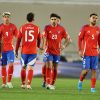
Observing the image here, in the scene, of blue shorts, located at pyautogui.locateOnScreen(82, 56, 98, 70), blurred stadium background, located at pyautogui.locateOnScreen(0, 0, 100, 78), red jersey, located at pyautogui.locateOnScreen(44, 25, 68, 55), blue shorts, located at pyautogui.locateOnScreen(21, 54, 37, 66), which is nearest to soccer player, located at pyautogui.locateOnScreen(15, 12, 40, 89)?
blue shorts, located at pyautogui.locateOnScreen(21, 54, 37, 66)

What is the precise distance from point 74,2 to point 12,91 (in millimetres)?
14182

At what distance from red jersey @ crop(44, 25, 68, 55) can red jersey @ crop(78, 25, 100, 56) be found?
121cm

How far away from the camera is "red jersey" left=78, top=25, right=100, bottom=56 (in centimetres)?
1490

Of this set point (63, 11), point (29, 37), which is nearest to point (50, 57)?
point (29, 37)

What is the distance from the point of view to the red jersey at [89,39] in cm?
1490

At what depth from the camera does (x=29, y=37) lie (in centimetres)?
1541

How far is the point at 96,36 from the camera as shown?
49.2ft

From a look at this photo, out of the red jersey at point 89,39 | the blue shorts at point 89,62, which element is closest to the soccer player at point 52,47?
the red jersey at point 89,39

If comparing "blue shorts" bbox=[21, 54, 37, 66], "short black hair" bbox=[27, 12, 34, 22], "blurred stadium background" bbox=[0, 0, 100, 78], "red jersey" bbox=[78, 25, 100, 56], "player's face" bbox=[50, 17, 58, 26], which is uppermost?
"blurred stadium background" bbox=[0, 0, 100, 78]

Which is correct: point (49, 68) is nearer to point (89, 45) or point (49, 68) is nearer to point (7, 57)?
point (7, 57)

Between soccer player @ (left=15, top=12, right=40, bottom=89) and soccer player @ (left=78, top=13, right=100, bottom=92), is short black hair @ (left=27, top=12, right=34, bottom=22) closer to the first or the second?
soccer player @ (left=15, top=12, right=40, bottom=89)

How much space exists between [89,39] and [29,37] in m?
1.52

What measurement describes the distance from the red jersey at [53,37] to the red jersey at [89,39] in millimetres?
1207

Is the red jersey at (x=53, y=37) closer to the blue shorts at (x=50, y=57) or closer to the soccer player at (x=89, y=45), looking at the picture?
the blue shorts at (x=50, y=57)
